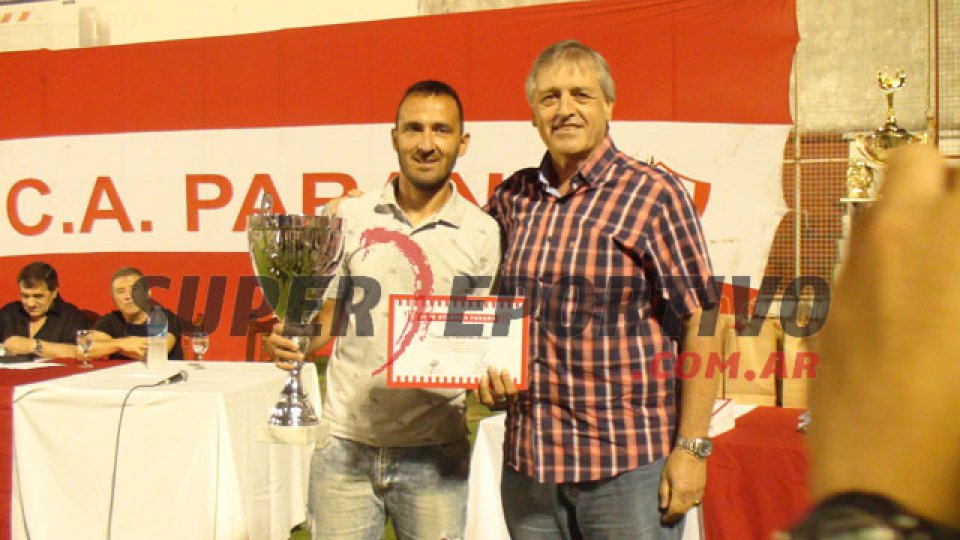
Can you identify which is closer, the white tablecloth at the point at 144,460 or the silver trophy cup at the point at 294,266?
the silver trophy cup at the point at 294,266

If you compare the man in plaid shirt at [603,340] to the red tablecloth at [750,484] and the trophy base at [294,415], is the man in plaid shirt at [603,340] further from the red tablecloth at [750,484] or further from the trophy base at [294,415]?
the red tablecloth at [750,484]

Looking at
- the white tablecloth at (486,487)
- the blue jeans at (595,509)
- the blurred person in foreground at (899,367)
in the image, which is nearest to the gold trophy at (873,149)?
the white tablecloth at (486,487)

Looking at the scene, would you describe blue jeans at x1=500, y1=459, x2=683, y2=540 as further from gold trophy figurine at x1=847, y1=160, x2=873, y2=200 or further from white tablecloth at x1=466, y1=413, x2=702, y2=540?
gold trophy figurine at x1=847, y1=160, x2=873, y2=200

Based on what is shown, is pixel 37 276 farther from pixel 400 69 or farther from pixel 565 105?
pixel 565 105

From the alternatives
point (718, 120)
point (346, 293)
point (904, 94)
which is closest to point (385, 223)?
point (346, 293)

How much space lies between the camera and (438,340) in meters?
1.66

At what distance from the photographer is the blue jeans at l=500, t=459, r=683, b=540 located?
1521 millimetres

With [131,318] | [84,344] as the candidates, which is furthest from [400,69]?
[84,344]

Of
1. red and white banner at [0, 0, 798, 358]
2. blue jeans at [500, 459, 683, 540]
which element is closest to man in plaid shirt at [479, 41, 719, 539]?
blue jeans at [500, 459, 683, 540]

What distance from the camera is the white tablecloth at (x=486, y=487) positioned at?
2488 mm

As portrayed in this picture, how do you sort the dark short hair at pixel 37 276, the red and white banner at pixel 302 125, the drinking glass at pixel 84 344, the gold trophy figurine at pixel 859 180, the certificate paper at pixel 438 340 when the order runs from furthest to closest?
the red and white banner at pixel 302 125 < the gold trophy figurine at pixel 859 180 < the dark short hair at pixel 37 276 < the drinking glass at pixel 84 344 < the certificate paper at pixel 438 340

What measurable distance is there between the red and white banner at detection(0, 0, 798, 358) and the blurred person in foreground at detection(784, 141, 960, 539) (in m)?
4.82

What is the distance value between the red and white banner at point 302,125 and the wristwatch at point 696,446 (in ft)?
11.5

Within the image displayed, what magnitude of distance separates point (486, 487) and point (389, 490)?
2.64 feet
